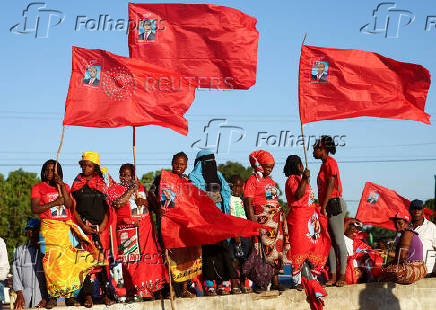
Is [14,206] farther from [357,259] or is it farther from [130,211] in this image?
[130,211]

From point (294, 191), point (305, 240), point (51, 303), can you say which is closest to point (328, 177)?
point (294, 191)

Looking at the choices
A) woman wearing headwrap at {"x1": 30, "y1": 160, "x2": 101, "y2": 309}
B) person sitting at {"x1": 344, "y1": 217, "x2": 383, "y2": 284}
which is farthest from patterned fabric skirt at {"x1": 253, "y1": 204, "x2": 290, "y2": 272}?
woman wearing headwrap at {"x1": 30, "y1": 160, "x2": 101, "y2": 309}

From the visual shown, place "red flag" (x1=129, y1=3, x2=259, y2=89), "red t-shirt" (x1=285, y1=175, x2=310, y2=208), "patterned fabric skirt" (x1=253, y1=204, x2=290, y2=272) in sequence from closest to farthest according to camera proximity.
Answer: "patterned fabric skirt" (x1=253, y1=204, x2=290, y2=272) < "red t-shirt" (x1=285, y1=175, x2=310, y2=208) < "red flag" (x1=129, y1=3, x2=259, y2=89)

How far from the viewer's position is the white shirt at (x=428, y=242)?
36.0ft

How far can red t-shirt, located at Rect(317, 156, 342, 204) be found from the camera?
9766 millimetres

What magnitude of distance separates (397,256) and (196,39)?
4445mm

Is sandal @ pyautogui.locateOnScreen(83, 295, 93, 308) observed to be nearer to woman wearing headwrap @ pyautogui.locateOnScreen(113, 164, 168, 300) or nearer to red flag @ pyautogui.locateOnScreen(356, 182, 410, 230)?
woman wearing headwrap @ pyautogui.locateOnScreen(113, 164, 168, 300)

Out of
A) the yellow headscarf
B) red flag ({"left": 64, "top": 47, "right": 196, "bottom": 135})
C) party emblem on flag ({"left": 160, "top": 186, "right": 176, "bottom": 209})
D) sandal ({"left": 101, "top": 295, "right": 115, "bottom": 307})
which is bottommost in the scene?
sandal ({"left": 101, "top": 295, "right": 115, "bottom": 307})

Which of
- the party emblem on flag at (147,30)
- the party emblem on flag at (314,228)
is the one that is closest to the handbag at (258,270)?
the party emblem on flag at (314,228)

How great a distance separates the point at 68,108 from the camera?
8.80m

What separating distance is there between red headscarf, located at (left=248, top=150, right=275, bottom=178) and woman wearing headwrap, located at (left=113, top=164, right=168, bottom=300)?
1.66 meters

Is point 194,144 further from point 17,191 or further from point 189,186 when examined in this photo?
point 17,191

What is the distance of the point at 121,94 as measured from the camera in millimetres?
9211

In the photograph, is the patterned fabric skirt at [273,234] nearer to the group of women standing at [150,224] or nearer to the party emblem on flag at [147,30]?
the group of women standing at [150,224]
